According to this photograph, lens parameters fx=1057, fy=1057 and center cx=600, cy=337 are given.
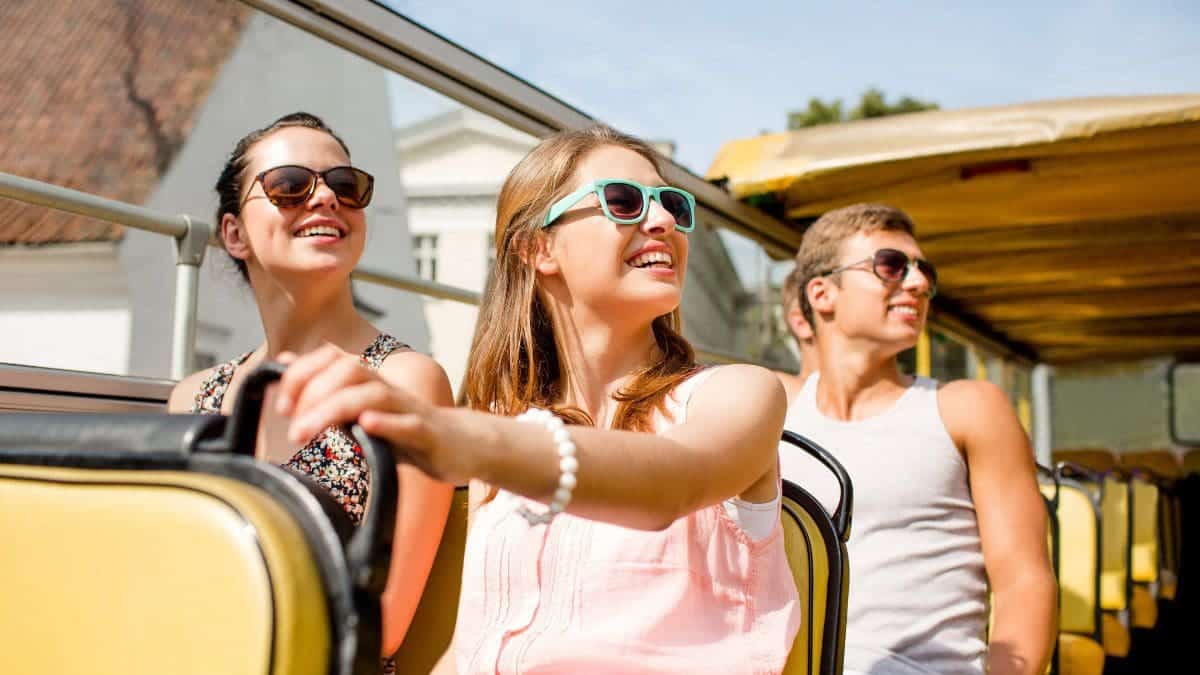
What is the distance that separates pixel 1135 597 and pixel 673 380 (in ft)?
14.6

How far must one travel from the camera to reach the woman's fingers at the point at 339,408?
0.70 m

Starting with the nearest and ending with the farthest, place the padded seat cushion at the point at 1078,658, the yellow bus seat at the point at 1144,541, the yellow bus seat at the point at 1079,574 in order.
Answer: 1. the padded seat cushion at the point at 1078,658
2. the yellow bus seat at the point at 1079,574
3. the yellow bus seat at the point at 1144,541

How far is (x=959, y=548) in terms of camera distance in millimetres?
2197

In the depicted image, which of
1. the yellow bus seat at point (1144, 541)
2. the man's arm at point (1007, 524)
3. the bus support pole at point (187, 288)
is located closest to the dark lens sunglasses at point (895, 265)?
the man's arm at point (1007, 524)

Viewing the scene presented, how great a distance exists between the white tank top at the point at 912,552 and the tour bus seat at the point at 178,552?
1612 mm

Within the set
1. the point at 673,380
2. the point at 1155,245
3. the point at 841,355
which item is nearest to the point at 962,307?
the point at 1155,245

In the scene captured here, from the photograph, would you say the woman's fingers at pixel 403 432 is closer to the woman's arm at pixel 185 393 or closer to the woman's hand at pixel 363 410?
the woman's hand at pixel 363 410

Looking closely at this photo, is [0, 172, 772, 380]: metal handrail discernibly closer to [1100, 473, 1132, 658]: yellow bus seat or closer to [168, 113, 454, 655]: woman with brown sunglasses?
[168, 113, 454, 655]: woman with brown sunglasses

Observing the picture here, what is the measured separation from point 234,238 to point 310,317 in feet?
0.77

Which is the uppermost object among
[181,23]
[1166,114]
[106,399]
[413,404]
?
[181,23]

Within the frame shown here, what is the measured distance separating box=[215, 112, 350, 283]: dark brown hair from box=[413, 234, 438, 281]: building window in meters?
17.4

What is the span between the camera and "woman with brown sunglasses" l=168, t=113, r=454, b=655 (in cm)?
171

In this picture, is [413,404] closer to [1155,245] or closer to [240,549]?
A: [240,549]

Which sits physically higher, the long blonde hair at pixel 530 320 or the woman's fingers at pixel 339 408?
the long blonde hair at pixel 530 320
